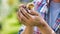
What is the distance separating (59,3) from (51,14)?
8cm

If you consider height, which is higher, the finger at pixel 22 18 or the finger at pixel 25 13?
the finger at pixel 25 13

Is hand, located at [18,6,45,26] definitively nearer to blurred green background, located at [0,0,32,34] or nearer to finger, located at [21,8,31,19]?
finger, located at [21,8,31,19]

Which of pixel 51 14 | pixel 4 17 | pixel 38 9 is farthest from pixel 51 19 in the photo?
pixel 4 17

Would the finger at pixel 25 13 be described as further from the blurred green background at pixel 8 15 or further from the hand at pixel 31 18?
the blurred green background at pixel 8 15

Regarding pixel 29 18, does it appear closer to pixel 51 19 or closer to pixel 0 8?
pixel 51 19

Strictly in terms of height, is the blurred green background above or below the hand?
below

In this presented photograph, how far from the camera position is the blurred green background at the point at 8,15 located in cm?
191

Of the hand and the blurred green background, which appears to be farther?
the blurred green background

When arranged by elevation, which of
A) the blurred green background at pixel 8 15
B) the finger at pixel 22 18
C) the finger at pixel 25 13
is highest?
the finger at pixel 25 13

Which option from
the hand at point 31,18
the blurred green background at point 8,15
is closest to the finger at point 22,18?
the hand at point 31,18

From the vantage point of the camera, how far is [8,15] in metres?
1.96

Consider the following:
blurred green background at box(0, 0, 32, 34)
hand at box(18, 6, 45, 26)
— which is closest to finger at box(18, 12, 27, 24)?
hand at box(18, 6, 45, 26)

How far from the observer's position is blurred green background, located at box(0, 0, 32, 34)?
6.26 feet

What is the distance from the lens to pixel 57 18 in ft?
5.26
